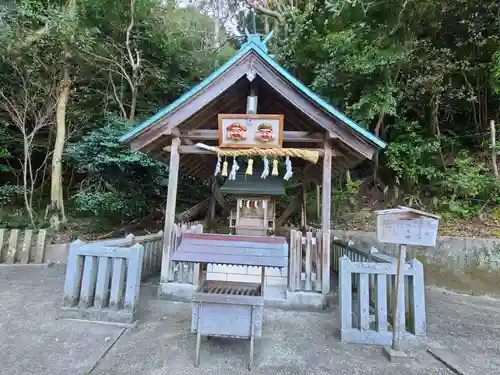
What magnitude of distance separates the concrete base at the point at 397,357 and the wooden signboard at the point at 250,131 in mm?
3353

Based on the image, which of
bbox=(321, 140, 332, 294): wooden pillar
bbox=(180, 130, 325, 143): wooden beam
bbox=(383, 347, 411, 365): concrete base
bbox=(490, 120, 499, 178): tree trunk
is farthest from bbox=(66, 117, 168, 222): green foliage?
bbox=(490, 120, 499, 178): tree trunk

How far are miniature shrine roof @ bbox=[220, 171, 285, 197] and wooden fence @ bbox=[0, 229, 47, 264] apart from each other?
4.96 meters

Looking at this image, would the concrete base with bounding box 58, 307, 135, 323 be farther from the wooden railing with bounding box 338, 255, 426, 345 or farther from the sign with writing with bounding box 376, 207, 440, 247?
the sign with writing with bounding box 376, 207, 440, 247

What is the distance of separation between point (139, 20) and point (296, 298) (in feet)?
35.8

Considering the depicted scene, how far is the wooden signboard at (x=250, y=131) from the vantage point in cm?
492

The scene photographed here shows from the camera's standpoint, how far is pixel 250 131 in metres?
5.00

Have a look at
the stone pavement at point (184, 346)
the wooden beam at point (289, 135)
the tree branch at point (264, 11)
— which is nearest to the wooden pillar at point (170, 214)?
the wooden beam at point (289, 135)

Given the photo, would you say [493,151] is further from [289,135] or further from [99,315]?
[99,315]

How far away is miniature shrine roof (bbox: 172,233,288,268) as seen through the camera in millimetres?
3018

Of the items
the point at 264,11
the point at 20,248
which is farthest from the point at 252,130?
the point at 264,11

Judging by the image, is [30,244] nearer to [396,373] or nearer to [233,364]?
[233,364]

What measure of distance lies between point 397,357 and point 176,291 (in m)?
3.33

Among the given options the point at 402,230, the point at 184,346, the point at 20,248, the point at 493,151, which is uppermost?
the point at 493,151

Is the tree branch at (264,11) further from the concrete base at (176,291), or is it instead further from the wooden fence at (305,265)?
the concrete base at (176,291)
